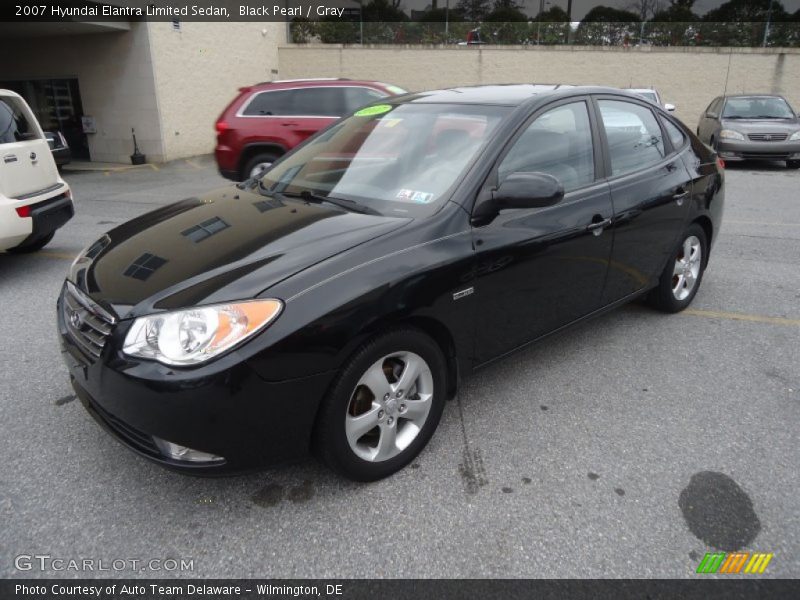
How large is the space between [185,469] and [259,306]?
2.22 feet

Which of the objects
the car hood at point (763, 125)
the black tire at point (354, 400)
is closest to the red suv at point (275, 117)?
the black tire at point (354, 400)

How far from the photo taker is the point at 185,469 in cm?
222

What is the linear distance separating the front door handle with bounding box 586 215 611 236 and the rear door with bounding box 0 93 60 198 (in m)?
4.82

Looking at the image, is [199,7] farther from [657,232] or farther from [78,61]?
[657,232]

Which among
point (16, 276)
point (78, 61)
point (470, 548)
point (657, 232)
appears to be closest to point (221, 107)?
point (78, 61)

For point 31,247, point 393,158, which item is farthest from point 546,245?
point 31,247

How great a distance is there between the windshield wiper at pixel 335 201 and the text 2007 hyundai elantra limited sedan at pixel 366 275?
17 millimetres

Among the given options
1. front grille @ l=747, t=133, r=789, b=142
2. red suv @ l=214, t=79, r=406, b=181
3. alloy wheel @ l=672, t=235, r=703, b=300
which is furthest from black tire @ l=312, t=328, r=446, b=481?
front grille @ l=747, t=133, r=789, b=142

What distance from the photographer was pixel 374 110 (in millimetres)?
3742

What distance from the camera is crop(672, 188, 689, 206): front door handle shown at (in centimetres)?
400

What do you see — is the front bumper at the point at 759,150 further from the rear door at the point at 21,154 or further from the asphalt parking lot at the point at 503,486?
the rear door at the point at 21,154

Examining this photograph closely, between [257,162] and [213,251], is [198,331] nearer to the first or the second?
[213,251]

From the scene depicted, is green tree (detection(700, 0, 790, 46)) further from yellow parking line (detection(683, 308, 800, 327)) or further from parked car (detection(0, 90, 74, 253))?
parked car (detection(0, 90, 74, 253))

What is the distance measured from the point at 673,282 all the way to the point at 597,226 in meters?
1.41
